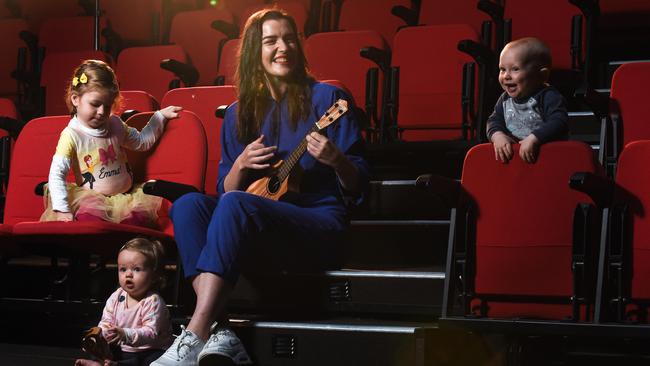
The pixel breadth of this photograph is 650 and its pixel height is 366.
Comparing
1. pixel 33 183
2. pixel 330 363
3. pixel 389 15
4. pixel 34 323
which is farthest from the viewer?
pixel 389 15

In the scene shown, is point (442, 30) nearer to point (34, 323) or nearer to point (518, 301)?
point (518, 301)

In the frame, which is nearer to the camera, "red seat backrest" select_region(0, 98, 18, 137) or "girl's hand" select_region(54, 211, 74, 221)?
"girl's hand" select_region(54, 211, 74, 221)

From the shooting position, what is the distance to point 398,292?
1.85 meters

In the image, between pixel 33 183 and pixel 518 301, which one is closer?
pixel 518 301

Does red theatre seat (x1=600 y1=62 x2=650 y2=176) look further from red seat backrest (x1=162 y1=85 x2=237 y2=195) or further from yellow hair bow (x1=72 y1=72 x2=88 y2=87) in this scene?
yellow hair bow (x1=72 y1=72 x2=88 y2=87)

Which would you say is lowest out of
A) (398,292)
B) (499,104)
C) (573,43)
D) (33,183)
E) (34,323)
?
(34,323)

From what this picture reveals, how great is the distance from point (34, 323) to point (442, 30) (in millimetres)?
1266

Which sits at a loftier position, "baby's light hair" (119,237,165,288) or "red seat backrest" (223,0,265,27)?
"red seat backrest" (223,0,265,27)

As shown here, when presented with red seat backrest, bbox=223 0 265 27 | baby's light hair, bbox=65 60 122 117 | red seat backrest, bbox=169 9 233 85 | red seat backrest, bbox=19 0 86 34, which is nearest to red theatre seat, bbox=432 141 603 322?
baby's light hair, bbox=65 60 122 117

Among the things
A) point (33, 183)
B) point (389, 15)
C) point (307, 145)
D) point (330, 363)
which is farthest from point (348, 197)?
point (389, 15)

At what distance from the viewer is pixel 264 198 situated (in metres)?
1.70

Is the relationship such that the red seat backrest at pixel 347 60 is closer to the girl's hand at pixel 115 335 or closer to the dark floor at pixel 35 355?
the dark floor at pixel 35 355

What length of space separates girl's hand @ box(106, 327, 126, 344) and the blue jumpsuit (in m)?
0.15

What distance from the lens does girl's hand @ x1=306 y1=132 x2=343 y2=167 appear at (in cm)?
171
